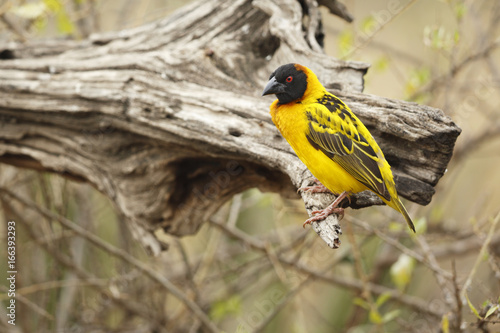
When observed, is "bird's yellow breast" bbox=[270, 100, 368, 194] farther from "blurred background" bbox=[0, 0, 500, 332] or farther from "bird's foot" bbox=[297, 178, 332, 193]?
"blurred background" bbox=[0, 0, 500, 332]

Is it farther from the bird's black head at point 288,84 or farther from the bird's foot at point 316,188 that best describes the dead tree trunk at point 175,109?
the bird's black head at point 288,84

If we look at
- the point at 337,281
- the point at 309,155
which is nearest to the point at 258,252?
the point at 337,281

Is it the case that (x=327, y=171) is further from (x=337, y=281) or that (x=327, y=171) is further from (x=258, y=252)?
(x=258, y=252)

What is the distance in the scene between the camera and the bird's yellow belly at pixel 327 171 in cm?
325

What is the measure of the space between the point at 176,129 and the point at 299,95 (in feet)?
2.84

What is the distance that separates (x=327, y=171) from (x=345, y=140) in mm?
222

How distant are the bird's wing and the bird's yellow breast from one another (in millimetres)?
34

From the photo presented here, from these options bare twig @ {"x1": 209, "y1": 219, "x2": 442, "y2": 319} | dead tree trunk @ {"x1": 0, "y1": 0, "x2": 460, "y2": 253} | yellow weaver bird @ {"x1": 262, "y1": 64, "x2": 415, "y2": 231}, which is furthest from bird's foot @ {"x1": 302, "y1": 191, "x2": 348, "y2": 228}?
bare twig @ {"x1": 209, "y1": 219, "x2": 442, "y2": 319}

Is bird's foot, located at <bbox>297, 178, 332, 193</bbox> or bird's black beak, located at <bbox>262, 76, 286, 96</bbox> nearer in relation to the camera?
bird's foot, located at <bbox>297, 178, 332, 193</bbox>

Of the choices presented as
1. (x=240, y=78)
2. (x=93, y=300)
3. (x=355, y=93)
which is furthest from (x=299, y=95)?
(x=93, y=300)

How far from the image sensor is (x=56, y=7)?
4.63 metres

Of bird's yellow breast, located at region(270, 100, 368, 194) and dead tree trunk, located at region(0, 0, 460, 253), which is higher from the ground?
dead tree trunk, located at region(0, 0, 460, 253)

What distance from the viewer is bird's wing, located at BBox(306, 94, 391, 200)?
313cm

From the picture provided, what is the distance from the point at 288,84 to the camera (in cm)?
346
